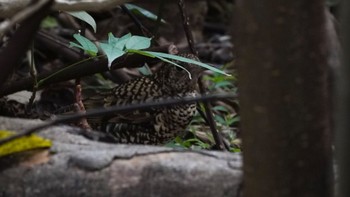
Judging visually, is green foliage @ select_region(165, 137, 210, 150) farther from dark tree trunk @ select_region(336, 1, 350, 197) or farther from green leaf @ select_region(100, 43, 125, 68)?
dark tree trunk @ select_region(336, 1, 350, 197)

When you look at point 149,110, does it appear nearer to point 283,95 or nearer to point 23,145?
point 23,145

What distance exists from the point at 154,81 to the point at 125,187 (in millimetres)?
1493

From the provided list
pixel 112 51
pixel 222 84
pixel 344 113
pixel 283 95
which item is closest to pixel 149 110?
pixel 112 51

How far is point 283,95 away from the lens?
1043 millimetres

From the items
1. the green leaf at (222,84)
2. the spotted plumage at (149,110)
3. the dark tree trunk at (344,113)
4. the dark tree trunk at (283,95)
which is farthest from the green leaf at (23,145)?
the green leaf at (222,84)

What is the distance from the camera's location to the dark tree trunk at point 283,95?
103 cm

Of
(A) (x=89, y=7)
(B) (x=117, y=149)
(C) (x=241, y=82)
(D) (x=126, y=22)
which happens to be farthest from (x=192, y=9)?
(C) (x=241, y=82)

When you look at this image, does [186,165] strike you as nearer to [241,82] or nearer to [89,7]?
[241,82]

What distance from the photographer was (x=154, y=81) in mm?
2809

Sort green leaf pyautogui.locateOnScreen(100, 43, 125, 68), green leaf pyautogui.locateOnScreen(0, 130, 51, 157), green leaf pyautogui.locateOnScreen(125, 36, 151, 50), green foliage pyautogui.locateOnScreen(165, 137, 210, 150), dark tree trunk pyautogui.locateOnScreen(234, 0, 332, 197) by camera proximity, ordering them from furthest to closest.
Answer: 1. green foliage pyautogui.locateOnScreen(165, 137, 210, 150)
2. green leaf pyautogui.locateOnScreen(125, 36, 151, 50)
3. green leaf pyautogui.locateOnScreen(100, 43, 125, 68)
4. green leaf pyautogui.locateOnScreen(0, 130, 51, 157)
5. dark tree trunk pyautogui.locateOnScreen(234, 0, 332, 197)

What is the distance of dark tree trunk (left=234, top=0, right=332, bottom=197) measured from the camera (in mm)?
1030

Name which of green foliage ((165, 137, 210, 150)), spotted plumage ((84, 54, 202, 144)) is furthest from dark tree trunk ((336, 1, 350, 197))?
spotted plumage ((84, 54, 202, 144))

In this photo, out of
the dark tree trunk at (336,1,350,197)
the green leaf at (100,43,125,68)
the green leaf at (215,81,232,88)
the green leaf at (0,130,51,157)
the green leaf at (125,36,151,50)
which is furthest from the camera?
the green leaf at (215,81,232,88)

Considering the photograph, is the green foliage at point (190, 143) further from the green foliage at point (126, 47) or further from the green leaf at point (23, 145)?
the green leaf at point (23, 145)
